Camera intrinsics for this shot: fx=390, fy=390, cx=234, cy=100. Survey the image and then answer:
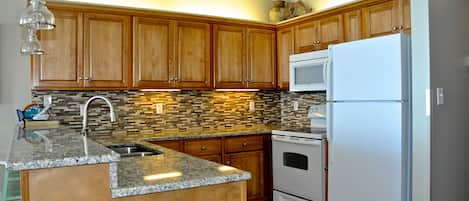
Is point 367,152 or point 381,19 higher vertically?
point 381,19

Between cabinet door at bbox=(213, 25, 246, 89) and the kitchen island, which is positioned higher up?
cabinet door at bbox=(213, 25, 246, 89)

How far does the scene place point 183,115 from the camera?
4.37 metres

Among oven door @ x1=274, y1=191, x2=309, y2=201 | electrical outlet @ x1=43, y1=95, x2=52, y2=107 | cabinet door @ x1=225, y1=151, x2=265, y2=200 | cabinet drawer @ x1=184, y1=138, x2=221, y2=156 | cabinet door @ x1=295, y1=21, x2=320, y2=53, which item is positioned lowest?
oven door @ x1=274, y1=191, x2=309, y2=201

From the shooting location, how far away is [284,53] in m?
4.55

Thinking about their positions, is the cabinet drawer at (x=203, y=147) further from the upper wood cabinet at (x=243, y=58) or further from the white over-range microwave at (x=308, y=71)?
the white over-range microwave at (x=308, y=71)

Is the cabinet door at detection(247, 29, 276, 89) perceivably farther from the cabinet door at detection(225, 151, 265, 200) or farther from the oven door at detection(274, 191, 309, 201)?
the oven door at detection(274, 191, 309, 201)

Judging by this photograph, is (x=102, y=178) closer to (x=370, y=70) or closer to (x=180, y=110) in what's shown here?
(x=370, y=70)

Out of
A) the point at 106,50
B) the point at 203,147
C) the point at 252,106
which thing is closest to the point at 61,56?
the point at 106,50

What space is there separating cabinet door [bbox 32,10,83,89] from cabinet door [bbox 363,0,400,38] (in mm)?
2634

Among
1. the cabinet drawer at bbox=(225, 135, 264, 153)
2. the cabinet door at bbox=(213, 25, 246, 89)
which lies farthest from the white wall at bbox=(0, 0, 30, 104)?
the cabinet drawer at bbox=(225, 135, 264, 153)

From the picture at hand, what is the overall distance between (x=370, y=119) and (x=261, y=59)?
1853 mm

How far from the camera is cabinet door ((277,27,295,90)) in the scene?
4.46m

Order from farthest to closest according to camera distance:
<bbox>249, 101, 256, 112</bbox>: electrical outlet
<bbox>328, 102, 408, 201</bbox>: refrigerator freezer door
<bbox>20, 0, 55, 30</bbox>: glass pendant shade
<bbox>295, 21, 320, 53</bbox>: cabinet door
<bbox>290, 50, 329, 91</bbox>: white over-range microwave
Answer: <bbox>249, 101, 256, 112</bbox>: electrical outlet, <bbox>295, 21, 320, 53</bbox>: cabinet door, <bbox>290, 50, 329, 91</bbox>: white over-range microwave, <bbox>328, 102, 408, 201</bbox>: refrigerator freezer door, <bbox>20, 0, 55, 30</bbox>: glass pendant shade

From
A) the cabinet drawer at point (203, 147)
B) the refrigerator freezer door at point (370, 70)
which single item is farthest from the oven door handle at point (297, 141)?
the cabinet drawer at point (203, 147)
